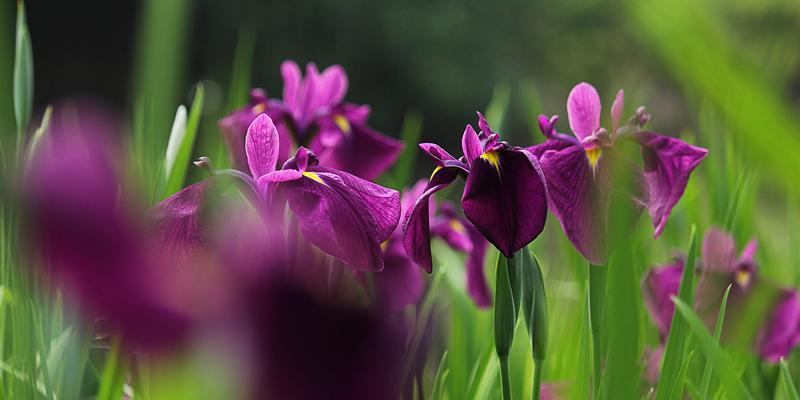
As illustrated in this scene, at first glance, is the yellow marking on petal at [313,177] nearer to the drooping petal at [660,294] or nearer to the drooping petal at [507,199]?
the drooping petal at [507,199]

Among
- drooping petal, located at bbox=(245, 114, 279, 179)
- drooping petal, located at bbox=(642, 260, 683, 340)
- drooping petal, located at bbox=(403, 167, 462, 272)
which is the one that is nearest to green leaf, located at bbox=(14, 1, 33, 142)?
drooping petal, located at bbox=(245, 114, 279, 179)

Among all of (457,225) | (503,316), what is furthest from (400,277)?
(503,316)

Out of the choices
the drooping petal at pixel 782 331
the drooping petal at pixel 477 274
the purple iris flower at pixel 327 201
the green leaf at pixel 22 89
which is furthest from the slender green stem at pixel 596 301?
the green leaf at pixel 22 89

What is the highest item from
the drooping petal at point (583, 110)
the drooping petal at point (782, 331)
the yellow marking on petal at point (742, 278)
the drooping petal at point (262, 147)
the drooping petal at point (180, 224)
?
the drooping petal at point (583, 110)

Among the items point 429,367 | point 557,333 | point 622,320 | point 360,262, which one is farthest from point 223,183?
point 557,333

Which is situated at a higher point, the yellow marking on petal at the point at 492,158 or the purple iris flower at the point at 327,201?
the yellow marking on petal at the point at 492,158
